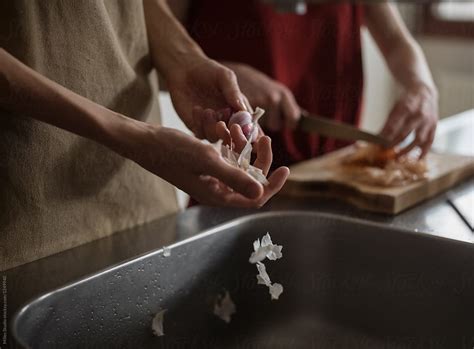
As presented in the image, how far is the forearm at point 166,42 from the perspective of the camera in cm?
89

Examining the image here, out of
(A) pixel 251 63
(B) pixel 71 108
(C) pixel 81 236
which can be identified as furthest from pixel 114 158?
(A) pixel 251 63

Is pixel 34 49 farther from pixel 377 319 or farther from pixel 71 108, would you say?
pixel 377 319

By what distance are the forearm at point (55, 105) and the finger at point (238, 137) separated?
129 mm

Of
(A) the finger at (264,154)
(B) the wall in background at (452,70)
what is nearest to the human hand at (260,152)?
(A) the finger at (264,154)

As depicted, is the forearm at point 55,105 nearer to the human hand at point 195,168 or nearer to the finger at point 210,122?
the human hand at point 195,168

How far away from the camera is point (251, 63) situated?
1374 mm

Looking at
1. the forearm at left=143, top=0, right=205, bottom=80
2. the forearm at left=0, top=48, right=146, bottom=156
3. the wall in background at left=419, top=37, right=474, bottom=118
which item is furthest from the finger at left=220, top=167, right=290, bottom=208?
the wall in background at left=419, top=37, right=474, bottom=118

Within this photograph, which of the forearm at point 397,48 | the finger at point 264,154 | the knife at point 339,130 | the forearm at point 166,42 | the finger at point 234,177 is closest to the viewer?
the finger at point 234,177

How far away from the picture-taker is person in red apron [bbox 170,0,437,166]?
3.79 feet

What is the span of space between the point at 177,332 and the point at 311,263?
0.21m

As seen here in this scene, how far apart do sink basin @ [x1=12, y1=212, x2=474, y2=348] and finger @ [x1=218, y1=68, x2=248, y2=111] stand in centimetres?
16

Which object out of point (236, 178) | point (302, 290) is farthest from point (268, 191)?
point (302, 290)

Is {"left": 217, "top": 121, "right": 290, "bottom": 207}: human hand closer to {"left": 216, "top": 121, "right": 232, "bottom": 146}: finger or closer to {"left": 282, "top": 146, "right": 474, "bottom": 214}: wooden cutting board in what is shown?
{"left": 216, "top": 121, "right": 232, "bottom": 146}: finger

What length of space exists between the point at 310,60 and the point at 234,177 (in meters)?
0.90
